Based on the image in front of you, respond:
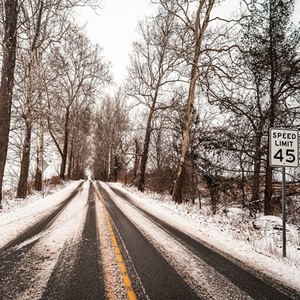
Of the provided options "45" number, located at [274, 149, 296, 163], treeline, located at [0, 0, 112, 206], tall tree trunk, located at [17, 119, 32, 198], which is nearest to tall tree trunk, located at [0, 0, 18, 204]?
treeline, located at [0, 0, 112, 206]

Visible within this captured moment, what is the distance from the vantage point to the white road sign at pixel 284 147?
5.38 metres

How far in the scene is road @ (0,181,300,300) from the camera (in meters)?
3.39

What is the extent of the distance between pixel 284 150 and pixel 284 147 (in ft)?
0.24

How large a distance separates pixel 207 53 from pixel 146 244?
39.1 feet

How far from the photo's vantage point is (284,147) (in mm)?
5465

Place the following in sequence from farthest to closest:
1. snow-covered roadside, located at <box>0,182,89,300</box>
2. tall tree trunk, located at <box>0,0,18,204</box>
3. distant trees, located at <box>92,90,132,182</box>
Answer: distant trees, located at <box>92,90,132,182</box>
tall tree trunk, located at <box>0,0,18,204</box>
snow-covered roadside, located at <box>0,182,89,300</box>

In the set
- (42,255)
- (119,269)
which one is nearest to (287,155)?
(119,269)

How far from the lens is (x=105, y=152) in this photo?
131ft

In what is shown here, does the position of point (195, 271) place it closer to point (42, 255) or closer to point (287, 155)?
point (42, 255)

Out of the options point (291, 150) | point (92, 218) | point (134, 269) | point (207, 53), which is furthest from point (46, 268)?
point (207, 53)

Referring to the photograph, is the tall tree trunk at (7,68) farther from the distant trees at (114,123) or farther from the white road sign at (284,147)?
the distant trees at (114,123)

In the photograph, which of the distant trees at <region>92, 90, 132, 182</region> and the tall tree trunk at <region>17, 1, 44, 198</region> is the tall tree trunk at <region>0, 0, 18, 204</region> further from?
the distant trees at <region>92, 90, 132, 182</region>

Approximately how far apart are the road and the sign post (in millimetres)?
2232

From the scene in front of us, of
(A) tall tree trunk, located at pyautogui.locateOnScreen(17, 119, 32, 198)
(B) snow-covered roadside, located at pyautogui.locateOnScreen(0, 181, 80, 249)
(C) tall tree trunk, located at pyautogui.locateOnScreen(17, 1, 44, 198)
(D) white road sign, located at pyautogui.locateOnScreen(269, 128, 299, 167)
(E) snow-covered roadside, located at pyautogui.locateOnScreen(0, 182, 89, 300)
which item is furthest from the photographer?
(A) tall tree trunk, located at pyautogui.locateOnScreen(17, 119, 32, 198)
